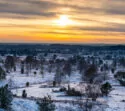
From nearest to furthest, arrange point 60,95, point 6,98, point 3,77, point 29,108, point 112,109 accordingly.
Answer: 1. point 6,98
2. point 29,108
3. point 112,109
4. point 60,95
5. point 3,77

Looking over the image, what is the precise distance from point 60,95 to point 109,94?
12309 mm

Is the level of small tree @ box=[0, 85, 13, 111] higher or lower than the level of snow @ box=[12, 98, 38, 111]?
higher

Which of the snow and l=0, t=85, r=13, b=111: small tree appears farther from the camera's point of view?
the snow

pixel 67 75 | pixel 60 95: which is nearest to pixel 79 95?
pixel 60 95

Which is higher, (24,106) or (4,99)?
(4,99)

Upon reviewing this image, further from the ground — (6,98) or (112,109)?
(6,98)

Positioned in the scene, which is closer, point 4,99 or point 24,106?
point 4,99

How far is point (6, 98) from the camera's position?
49.9m

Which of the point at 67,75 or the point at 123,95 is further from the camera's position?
the point at 67,75

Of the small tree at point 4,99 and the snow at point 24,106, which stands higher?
the small tree at point 4,99

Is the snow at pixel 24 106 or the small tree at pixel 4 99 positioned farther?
the snow at pixel 24 106

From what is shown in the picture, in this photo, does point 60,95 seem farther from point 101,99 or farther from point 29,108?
point 29,108

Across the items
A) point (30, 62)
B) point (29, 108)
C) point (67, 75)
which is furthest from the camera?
point (30, 62)

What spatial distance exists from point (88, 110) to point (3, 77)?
51.2 m
